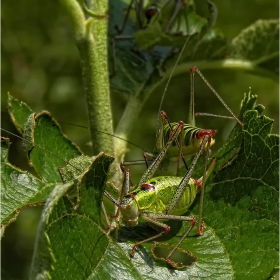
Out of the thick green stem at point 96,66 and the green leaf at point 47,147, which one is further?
the thick green stem at point 96,66

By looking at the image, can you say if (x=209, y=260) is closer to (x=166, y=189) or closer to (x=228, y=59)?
(x=166, y=189)

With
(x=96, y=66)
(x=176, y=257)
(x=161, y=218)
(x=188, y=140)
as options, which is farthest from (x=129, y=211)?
(x=96, y=66)

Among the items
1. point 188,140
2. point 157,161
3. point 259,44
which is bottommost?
point 157,161

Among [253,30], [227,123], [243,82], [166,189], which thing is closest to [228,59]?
[253,30]

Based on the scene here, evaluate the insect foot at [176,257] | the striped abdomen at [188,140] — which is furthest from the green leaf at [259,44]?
the insect foot at [176,257]

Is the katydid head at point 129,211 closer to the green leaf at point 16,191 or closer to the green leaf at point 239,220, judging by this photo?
the green leaf at point 239,220

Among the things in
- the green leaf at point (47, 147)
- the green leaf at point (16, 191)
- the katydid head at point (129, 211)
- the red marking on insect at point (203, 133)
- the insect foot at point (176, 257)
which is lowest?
the insect foot at point (176, 257)

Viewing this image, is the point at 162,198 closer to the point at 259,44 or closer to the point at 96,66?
the point at 96,66
